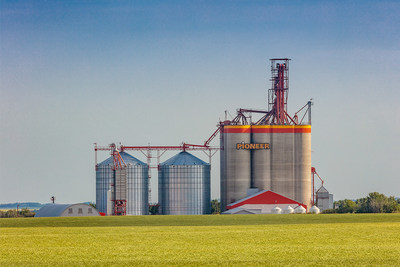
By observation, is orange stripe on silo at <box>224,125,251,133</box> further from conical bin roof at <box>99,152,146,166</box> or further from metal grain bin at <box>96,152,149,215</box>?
conical bin roof at <box>99,152,146,166</box>

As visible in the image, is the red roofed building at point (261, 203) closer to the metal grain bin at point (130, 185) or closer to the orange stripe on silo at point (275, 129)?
the orange stripe on silo at point (275, 129)

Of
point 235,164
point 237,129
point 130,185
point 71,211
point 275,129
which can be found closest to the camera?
point 71,211

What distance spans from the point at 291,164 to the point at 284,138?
441 centimetres

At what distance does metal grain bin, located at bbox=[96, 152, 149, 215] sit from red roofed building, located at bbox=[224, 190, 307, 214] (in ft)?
52.0

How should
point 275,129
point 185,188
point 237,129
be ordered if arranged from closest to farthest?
point 237,129
point 275,129
point 185,188

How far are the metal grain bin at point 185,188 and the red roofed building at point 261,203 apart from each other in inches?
285

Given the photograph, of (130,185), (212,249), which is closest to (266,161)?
(130,185)

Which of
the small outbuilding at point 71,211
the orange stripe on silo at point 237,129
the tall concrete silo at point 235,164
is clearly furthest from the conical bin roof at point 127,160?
the orange stripe on silo at point 237,129

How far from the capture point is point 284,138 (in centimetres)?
12262

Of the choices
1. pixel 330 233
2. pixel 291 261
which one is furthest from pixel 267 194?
pixel 291 261

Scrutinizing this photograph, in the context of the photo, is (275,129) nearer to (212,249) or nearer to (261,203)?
(261,203)

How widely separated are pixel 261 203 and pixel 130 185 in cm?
2279

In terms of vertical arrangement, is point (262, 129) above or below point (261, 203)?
above

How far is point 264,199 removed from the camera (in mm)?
116500
